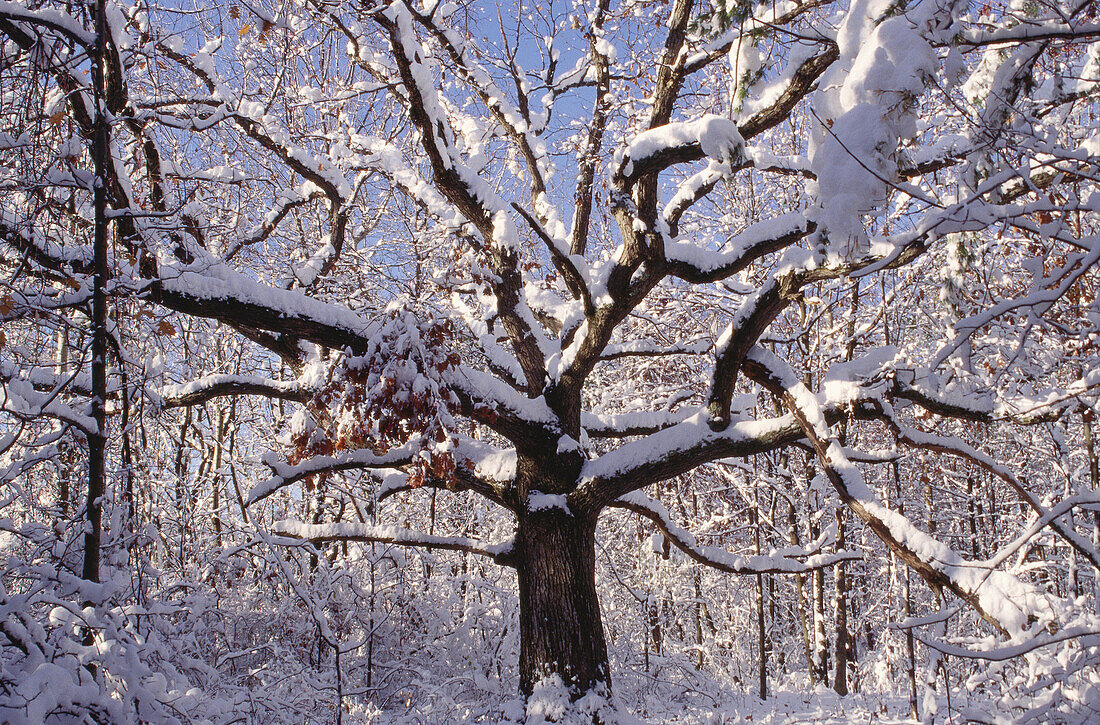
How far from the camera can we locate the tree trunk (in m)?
5.31

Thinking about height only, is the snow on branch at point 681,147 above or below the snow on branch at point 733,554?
above

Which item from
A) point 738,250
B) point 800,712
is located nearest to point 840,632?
point 800,712

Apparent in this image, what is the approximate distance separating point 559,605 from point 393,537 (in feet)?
5.46

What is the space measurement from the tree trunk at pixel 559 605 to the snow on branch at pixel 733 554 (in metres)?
0.77

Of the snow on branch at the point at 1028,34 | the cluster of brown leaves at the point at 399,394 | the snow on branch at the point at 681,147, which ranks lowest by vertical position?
the cluster of brown leaves at the point at 399,394

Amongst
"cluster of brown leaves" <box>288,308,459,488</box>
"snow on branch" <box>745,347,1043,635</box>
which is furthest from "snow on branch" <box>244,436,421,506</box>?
"snow on branch" <box>745,347,1043,635</box>

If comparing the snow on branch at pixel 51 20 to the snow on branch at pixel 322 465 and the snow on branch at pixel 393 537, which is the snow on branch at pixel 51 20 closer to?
the snow on branch at pixel 322 465

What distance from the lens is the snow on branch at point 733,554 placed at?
6.03m

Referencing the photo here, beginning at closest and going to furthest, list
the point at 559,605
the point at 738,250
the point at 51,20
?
the point at 51,20
the point at 738,250
the point at 559,605

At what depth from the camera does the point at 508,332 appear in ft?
21.5

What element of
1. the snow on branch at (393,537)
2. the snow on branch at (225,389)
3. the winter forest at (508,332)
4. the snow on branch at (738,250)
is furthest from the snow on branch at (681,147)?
the snow on branch at (393,537)

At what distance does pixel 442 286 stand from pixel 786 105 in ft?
10.9

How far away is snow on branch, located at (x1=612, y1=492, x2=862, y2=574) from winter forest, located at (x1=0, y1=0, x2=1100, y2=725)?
0.13 feet

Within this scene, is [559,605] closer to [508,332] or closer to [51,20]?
[508,332]
